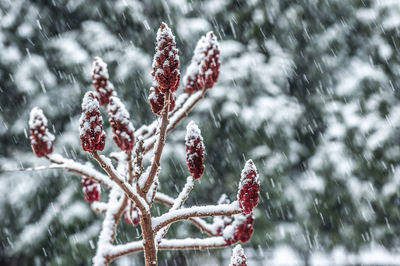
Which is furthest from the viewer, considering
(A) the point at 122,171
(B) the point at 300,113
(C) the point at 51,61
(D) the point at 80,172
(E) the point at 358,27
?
(E) the point at 358,27

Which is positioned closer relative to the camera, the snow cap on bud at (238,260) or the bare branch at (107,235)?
the snow cap on bud at (238,260)

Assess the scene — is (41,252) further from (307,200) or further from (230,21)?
(230,21)

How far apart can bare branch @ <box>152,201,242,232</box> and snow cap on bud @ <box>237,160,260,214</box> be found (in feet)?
0.09

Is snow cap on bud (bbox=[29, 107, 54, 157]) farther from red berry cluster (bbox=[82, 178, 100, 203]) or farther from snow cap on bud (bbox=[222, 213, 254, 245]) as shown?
snow cap on bud (bbox=[222, 213, 254, 245])

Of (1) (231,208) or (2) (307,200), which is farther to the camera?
(2) (307,200)

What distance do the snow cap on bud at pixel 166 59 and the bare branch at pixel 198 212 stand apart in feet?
0.81

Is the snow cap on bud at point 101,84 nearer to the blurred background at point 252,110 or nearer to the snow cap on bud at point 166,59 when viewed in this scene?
the snow cap on bud at point 166,59

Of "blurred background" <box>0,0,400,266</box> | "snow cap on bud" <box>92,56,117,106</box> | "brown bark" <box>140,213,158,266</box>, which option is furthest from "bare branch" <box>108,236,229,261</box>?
"blurred background" <box>0,0,400,266</box>

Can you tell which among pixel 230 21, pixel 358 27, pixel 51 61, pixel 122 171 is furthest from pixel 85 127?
pixel 358 27

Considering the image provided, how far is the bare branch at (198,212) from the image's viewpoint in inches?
33.1

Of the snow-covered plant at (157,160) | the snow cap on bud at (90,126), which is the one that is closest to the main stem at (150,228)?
the snow-covered plant at (157,160)

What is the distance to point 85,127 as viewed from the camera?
0.79m

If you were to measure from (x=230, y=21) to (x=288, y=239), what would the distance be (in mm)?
2259

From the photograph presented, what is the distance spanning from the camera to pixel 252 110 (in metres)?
4.31
